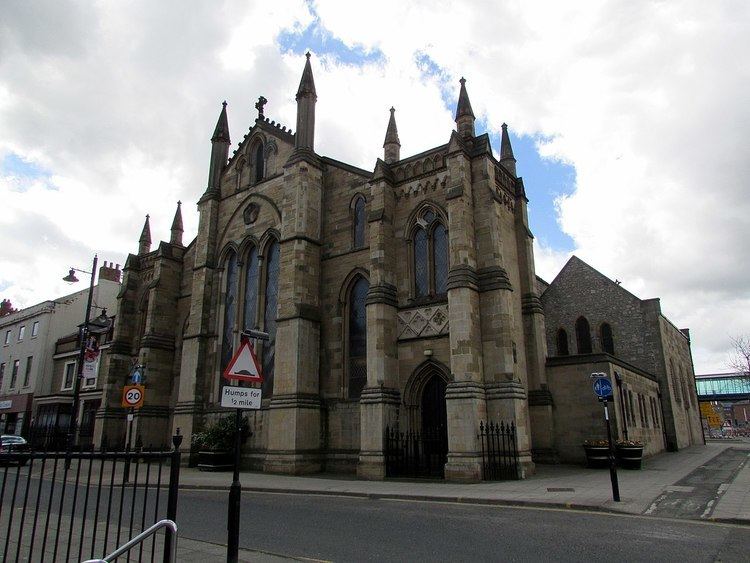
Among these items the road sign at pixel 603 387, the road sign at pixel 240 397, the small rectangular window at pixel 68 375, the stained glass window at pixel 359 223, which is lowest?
the road sign at pixel 240 397

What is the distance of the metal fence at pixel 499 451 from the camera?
53.1 feet

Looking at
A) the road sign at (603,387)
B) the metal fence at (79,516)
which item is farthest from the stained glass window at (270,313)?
the road sign at (603,387)

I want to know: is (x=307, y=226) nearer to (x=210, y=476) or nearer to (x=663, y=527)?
(x=210, y=476)

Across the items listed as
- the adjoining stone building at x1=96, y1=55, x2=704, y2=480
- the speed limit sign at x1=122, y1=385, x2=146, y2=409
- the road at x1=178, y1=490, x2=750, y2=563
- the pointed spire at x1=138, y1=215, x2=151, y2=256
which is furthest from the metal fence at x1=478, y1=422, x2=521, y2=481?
the pointed spire at x1=138, y1=215, x2=151, y2=256

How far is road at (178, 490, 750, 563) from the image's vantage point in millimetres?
7297

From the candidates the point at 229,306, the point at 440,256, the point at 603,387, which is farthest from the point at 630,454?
the point at 229,306

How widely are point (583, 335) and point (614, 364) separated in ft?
34.6

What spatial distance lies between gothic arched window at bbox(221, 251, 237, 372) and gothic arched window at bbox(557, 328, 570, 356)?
19.0 meters

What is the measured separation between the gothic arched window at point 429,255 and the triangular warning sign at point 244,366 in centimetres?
1172

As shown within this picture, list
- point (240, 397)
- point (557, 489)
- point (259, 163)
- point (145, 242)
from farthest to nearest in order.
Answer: point (145, 242), point (259, 163), point (557, 489), point (240, 397)

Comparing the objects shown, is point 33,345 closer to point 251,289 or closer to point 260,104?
point 251,289

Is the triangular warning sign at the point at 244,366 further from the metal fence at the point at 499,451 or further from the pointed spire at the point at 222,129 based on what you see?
the pointed spire at the point at 222,129

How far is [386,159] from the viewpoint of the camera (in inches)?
888

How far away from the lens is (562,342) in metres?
32.2
